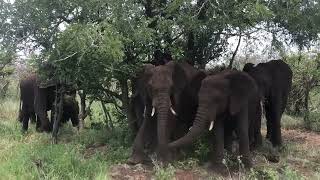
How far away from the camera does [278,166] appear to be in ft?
33.2

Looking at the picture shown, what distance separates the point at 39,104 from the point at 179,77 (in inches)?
168

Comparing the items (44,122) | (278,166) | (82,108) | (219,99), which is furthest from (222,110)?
(44,122)

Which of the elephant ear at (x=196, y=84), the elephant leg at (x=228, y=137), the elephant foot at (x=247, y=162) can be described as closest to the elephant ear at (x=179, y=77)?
the elephant ear at (x=196, y=84)

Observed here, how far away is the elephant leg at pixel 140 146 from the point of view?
1005cm

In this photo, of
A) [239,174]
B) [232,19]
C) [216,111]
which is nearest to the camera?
[239,174]

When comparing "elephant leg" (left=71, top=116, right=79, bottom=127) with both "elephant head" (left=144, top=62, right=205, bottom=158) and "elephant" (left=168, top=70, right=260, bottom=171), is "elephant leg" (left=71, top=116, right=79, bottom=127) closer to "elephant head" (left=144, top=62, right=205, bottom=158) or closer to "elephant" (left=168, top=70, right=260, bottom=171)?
"elephant head" (left=144, top=62, right=205, bottom=158)

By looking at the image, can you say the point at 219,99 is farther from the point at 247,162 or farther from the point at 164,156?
the point at 164,156

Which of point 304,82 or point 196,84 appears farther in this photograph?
point 304,82

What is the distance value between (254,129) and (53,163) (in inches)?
158

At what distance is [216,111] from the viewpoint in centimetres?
965

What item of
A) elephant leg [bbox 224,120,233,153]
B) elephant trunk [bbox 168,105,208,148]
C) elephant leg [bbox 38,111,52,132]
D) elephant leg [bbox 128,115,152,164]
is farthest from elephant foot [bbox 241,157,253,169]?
elephant leg [bbox 38,111,52,132]

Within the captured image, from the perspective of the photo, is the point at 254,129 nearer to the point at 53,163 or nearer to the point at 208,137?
the point at 208,137

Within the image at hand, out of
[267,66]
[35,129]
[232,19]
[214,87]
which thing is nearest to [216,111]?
[214,87]

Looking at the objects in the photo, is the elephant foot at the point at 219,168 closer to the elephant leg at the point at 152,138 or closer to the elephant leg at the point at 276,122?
the elephant leg at the point at 152,138
